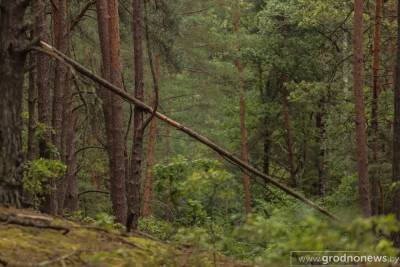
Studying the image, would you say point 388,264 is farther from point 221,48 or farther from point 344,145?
point 221,48

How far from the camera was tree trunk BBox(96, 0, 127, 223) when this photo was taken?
11.6 metres

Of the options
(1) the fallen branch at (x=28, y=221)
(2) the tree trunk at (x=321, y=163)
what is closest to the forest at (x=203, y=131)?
(1) the fallen branch at (x=28, y=221)

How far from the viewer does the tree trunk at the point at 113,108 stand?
11609 millimetres

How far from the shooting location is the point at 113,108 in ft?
38.4

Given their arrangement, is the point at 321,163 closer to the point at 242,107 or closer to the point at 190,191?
the point at 242,107

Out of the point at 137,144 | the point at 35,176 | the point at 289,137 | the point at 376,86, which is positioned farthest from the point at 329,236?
the point at 289,137

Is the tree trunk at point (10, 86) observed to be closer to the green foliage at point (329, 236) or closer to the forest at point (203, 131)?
the forest at point (203, 131)

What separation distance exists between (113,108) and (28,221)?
7.46 metres

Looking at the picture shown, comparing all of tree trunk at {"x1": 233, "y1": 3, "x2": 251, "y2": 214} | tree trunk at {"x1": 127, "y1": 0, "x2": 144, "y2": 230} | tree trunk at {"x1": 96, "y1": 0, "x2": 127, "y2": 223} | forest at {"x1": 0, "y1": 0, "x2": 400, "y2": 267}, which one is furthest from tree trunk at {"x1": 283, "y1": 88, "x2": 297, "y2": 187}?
tree trunk at {"x1": 127, "y1": 0, "x2": 144, "y2": 230}

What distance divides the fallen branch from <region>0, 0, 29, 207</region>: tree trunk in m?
0.29

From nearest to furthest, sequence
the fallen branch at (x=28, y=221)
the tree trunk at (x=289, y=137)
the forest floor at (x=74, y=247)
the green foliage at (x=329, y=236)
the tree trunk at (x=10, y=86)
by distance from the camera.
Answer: the green foliage at (x=329, y=236), the forest floor at (x=74, y=247), the fallen branch at (x=28, y=221), the tree trunk at (x=10, y=86), the tree trunk at (x=289, y=137)

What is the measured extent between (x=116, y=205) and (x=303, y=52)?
41.3 ft

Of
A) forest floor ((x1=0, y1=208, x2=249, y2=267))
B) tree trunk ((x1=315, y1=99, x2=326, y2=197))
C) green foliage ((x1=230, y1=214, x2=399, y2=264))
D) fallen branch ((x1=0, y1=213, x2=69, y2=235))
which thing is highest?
green foliage ((x1=230, y1=214, x2=399, y2=264))

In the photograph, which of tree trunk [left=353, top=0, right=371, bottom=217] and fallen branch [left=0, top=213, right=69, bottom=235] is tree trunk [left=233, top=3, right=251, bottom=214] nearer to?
tree trunk [left=353, top=0, right=371, bottom=217]
